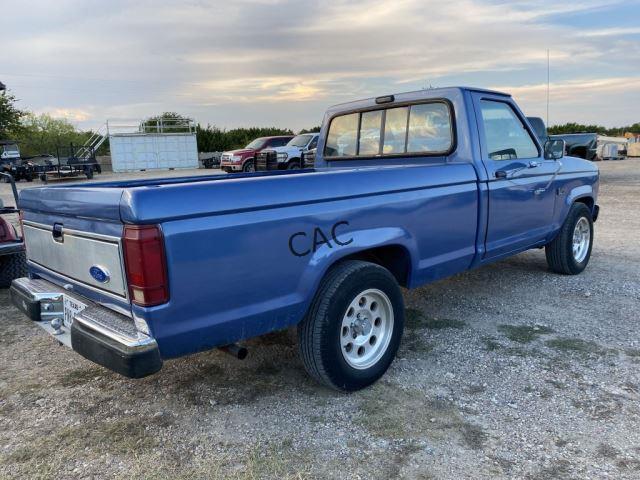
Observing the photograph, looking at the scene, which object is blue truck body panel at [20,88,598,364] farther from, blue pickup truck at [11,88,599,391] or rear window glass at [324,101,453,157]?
rear window glass at [324,101,453,157]

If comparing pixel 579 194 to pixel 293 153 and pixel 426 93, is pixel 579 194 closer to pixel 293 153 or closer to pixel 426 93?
pixel 426 93

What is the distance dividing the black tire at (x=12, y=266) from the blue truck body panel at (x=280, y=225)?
235 cm

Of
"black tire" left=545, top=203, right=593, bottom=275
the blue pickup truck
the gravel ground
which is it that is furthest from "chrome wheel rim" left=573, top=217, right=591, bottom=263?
the blue pickup truck

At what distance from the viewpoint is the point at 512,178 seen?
14.4 feet

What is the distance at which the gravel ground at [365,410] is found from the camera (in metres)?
2.63

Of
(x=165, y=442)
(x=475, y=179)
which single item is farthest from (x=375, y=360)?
(x=475, y=179)

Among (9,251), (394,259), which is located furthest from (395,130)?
(9,251)

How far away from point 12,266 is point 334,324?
416 centimetres

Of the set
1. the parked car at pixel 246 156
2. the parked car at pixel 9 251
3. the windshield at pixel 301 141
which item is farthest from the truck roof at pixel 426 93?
the parked car at pixel 246 156

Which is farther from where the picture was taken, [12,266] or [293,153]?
[293,153]

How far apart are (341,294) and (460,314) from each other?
6.81 ft

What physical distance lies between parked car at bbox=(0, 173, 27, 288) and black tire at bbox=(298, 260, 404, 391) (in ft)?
11.8

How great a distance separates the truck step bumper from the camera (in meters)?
2.40

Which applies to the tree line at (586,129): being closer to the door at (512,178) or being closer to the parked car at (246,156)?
the parked car at (246,156)
